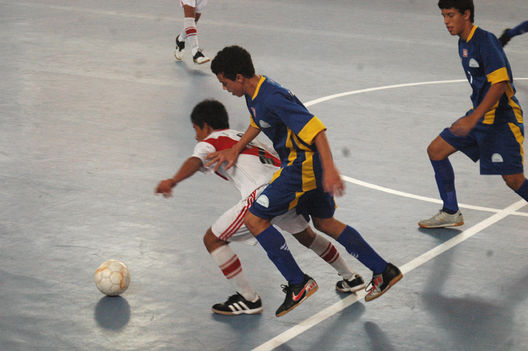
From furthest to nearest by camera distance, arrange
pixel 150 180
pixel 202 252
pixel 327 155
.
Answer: pixel 150 180 → pixel 202 252 → pixel 327 155

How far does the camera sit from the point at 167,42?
13969 mm

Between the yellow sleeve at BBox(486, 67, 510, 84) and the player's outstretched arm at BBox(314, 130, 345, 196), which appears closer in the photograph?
the player's outstretched arm at BBox(314, 130, 345, 196)

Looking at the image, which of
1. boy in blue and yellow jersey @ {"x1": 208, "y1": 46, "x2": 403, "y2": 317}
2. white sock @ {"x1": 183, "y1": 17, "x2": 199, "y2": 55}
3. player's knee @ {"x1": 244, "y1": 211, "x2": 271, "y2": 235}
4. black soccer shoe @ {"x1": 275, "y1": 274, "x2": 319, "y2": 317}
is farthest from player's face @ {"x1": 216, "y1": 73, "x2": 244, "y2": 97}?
white sock @ {"x1": 183, "y1": 17, "x2": 199, "y2": 55}

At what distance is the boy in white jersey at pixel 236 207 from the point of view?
488 cm

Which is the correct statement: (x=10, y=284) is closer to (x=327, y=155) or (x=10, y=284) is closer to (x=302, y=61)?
(x=327, y=155)

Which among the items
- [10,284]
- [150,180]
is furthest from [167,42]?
[10,284]

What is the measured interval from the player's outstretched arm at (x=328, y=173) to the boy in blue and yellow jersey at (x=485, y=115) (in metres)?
1.53

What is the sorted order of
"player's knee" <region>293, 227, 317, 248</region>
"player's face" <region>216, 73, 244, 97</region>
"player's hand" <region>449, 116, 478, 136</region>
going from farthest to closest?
"player's hand" <region>449, 116, 478, 136</region>
"player's knee" <region>293, 227, 317, 248</region>
"player's face" <region>216, 73, 244, 97</region>

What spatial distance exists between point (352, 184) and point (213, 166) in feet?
8.88

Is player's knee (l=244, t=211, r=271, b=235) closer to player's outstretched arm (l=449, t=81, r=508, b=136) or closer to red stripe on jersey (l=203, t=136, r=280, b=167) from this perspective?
red stripe on jersey (l=203, t=136, r=280, b=167)

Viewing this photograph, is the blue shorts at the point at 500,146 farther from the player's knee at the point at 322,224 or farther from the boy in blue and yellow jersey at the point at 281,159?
the player's knee at the point at 322,224

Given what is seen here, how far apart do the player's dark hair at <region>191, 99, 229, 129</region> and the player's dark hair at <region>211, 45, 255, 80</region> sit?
0.98 feet

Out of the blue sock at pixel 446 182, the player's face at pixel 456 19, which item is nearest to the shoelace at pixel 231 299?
the blue sock at pixel 446 182

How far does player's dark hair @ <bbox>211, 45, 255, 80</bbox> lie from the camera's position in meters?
4.73
